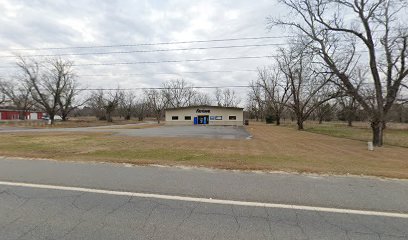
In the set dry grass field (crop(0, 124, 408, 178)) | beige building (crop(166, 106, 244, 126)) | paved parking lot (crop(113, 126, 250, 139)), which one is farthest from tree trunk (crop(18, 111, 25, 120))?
dry grass field (crop(0, 124, 408, 178))

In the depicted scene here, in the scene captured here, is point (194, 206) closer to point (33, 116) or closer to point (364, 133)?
point (364, 133)

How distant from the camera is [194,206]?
167 inches

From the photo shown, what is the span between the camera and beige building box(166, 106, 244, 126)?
4756cm

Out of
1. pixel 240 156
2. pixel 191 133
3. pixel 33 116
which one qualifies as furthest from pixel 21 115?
pixel 240 156

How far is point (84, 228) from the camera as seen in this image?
133 inches

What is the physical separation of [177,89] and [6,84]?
4709cm

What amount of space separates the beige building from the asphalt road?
40938 millimetres

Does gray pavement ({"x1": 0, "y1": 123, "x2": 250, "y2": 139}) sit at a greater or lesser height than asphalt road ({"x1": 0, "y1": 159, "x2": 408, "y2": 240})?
lesser

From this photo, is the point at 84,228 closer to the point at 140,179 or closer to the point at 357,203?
the point at 140,179

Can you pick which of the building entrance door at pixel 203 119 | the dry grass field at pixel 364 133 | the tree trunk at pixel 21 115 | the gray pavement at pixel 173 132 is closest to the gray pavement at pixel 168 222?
the gray pavement at pixel 173 132

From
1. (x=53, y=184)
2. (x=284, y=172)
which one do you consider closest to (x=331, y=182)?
(x=284, y=172)

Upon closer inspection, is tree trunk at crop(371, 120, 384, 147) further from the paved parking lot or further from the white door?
the white door

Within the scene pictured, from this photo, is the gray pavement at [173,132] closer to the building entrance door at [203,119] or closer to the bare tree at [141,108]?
the building entrance door at [203,119]

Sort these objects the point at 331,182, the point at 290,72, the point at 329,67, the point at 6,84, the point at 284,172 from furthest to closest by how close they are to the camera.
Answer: the point at 6,84
the point at 290,72
the point at 329,67
the point at 284,172
the point at 331,182
